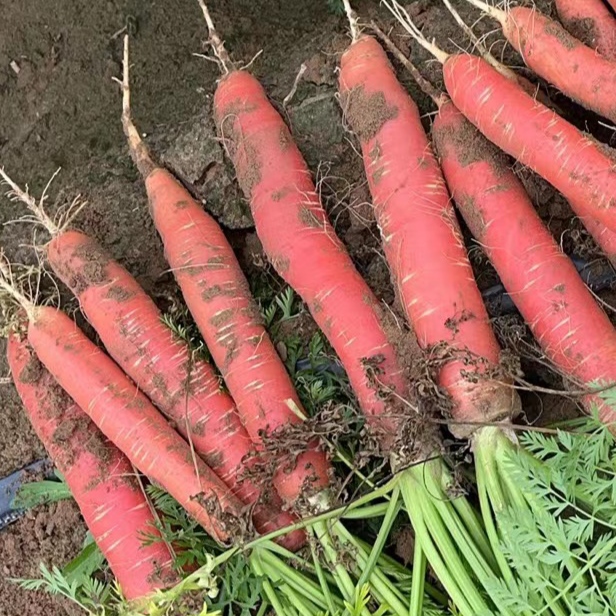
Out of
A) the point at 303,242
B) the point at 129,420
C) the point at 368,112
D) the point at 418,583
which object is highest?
the point at 368,112

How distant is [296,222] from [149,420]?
0.56 m

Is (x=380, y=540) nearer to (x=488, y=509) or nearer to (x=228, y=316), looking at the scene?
(x=488, y=509)

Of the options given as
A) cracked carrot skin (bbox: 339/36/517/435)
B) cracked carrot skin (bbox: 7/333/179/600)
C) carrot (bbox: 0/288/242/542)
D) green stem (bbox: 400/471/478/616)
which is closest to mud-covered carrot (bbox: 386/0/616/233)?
cracked carrot skin (bbox: 339/36/517/435)

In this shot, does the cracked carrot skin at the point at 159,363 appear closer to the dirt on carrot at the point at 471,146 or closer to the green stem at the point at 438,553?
the green stem at the point at 438,553

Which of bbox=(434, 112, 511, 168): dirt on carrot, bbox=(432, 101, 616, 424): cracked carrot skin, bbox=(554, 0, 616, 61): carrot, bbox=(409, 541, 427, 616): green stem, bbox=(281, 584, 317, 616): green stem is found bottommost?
bbox=(409, 541, 427, 616): green stem

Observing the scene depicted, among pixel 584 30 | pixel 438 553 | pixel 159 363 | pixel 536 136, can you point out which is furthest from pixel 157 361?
pixel 584 30

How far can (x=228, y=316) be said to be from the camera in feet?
5.51

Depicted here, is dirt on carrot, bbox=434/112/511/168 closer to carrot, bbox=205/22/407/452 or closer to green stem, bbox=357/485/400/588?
carrot, bbox=205/22/407/452

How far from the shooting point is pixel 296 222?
5.49 feet

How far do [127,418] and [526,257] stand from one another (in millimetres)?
939

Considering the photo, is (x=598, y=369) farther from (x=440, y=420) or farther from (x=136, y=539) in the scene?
(x=136, y=539)

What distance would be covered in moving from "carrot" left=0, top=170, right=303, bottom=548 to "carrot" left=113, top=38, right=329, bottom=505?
0.17 ft

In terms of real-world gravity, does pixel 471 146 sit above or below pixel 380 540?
above

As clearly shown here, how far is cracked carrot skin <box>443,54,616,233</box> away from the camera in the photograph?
1.44 metres
